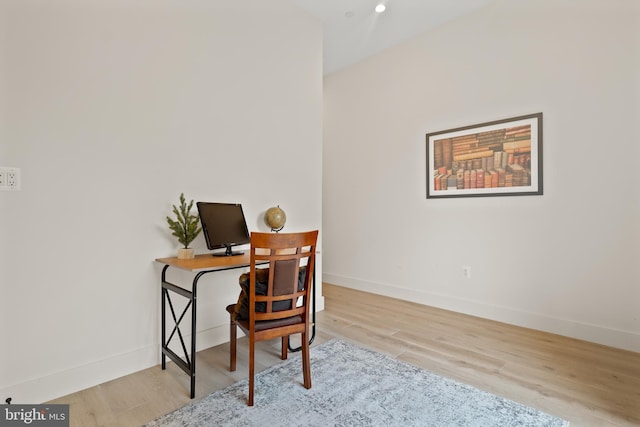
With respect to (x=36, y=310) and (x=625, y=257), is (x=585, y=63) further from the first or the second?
(x=36, y=310)

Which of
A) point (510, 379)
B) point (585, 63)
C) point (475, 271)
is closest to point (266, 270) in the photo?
point (510, 379)

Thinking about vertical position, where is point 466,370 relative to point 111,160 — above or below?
below

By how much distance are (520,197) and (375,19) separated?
8.13 feet

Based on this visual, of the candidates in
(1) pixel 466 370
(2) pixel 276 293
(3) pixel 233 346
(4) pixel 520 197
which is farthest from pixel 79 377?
(4) pixel 520 197

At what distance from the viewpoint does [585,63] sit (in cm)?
276

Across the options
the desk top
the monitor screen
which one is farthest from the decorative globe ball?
the desk top

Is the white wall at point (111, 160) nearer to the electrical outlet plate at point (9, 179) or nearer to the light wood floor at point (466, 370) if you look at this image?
the electrical outlet plate at point (9, 179)

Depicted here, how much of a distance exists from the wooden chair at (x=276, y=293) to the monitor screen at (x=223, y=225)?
1.96 feet

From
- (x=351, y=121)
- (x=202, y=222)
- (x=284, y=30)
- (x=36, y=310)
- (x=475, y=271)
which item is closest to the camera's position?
(x=36, y=310)

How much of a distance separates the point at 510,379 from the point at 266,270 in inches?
70.7

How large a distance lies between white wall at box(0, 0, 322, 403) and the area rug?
36 cm

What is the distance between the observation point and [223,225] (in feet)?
8.25

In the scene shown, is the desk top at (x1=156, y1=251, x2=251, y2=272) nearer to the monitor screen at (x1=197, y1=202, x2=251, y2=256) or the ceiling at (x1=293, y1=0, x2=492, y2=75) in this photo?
the monitor screen at (x1=197, y1=202, x2=251, y2=256)

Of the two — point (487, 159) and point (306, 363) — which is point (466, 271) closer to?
point (487, 159)
